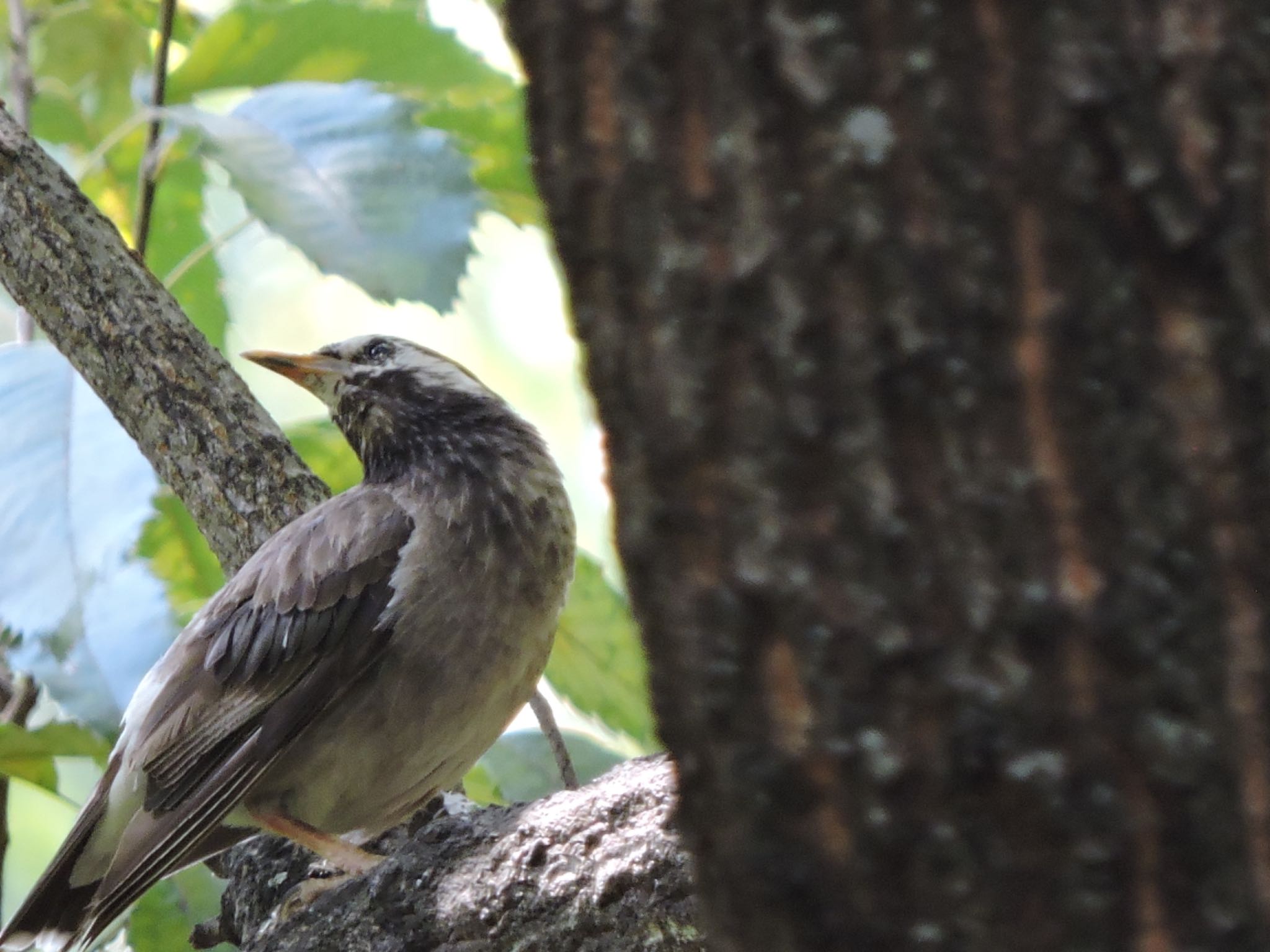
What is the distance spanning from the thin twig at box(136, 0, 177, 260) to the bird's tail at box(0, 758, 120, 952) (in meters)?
1.33

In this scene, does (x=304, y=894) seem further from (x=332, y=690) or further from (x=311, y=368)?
(x=311, y=368)

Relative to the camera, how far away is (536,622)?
3.08 m

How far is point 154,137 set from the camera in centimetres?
357

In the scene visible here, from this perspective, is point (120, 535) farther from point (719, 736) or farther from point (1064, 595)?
point (1064, 595)

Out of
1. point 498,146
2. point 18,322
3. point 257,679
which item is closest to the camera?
point 257,679

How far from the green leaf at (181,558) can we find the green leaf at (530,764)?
0.84m

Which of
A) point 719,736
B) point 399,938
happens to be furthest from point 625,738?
point 719,736

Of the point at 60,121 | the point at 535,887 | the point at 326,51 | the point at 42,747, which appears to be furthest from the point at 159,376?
the point at 60,121

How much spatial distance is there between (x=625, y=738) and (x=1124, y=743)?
2717 mm

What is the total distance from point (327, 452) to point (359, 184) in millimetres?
840

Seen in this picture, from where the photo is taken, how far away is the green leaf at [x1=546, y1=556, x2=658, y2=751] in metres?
3.50

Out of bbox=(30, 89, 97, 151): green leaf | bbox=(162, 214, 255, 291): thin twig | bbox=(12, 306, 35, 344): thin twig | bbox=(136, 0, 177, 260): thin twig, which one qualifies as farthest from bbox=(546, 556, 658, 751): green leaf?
bbox=(30, 89, 97, 151): green leaf

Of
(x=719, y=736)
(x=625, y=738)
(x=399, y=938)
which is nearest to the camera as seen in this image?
(x=719, y=736)

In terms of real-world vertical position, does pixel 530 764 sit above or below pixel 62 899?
below
